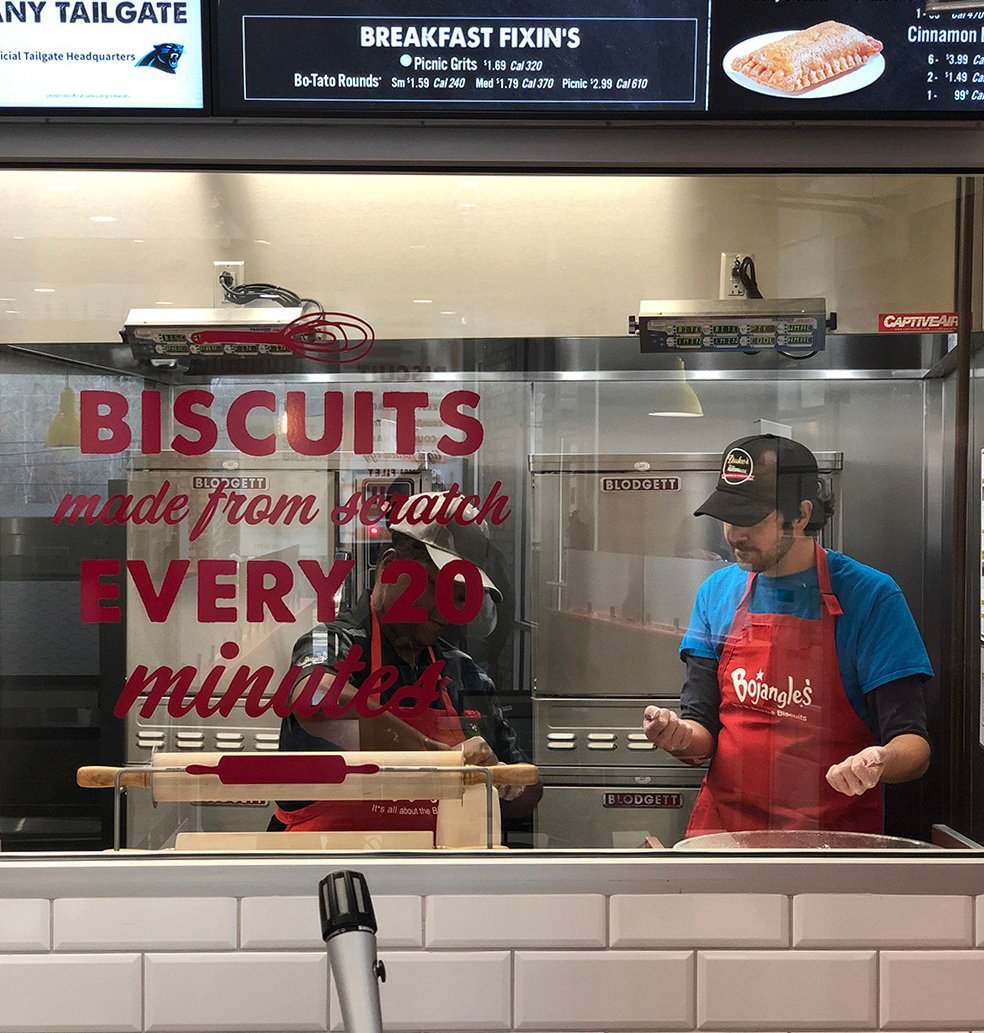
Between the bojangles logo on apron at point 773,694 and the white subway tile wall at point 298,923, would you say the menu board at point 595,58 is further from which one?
the white subway tile wall at point 298,923

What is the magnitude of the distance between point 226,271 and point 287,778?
93cm

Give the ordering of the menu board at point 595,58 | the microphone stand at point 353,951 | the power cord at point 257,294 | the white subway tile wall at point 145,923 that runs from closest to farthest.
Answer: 1. the microphone stand at point 353,951
2. the menu board at point 595,58
3. the white subway tile wall at point 145,923
4. the power cord at point 257,294

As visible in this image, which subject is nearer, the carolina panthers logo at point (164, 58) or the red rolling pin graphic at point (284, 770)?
the carolina panthers logo at point (164, 58)

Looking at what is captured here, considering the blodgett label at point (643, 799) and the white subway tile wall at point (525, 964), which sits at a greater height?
the blodgett label at point (643, 799)

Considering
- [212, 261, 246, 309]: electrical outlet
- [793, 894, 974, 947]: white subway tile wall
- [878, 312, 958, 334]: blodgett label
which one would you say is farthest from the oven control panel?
[212, 261, 246, 309]: electrical outlet

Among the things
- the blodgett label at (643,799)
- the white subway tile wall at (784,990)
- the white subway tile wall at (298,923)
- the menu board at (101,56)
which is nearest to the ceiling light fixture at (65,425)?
the menu board at (101,56)

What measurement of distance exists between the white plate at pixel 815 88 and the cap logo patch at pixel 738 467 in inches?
24.2

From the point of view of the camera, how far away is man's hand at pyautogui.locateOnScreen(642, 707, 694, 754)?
6.20ft

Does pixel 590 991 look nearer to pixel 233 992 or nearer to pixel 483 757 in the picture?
pixel 483 757

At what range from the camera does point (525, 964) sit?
1.72m

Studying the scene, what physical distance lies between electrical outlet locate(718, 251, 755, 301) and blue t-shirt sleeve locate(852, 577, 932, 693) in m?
0.60

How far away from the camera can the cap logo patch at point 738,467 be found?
188 cm

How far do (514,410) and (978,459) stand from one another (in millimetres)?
859

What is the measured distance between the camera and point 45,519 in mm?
1780
